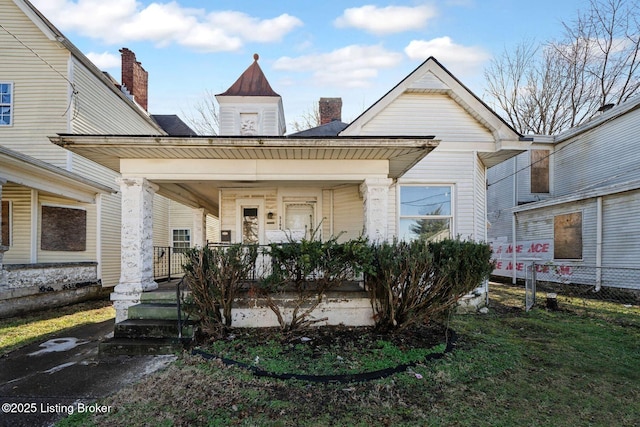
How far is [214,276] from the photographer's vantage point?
195 inches

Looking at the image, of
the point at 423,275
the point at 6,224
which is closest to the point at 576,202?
the point at 423,275

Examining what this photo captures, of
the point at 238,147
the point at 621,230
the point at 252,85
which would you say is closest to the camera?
the point at 238,147

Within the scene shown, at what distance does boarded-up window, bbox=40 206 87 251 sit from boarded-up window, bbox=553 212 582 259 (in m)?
15.5

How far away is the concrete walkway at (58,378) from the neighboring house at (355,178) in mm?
1096

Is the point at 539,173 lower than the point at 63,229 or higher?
higher

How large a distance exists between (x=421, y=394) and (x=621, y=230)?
9.73 metres

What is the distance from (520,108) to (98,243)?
2443cm

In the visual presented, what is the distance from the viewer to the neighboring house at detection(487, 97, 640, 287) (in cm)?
976

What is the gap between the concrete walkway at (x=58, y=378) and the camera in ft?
10.7

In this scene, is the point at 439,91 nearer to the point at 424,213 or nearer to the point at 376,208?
the point at 424,213

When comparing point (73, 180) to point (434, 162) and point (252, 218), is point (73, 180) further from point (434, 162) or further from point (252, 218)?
point (434, 162)

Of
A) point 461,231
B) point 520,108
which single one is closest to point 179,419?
point 461,231

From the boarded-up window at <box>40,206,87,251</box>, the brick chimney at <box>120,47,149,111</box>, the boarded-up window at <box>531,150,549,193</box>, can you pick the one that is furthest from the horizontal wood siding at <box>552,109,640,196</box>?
the brick chimney at <box>120,47,149,111</box>

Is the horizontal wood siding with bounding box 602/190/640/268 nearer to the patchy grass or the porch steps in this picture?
the porch steps
